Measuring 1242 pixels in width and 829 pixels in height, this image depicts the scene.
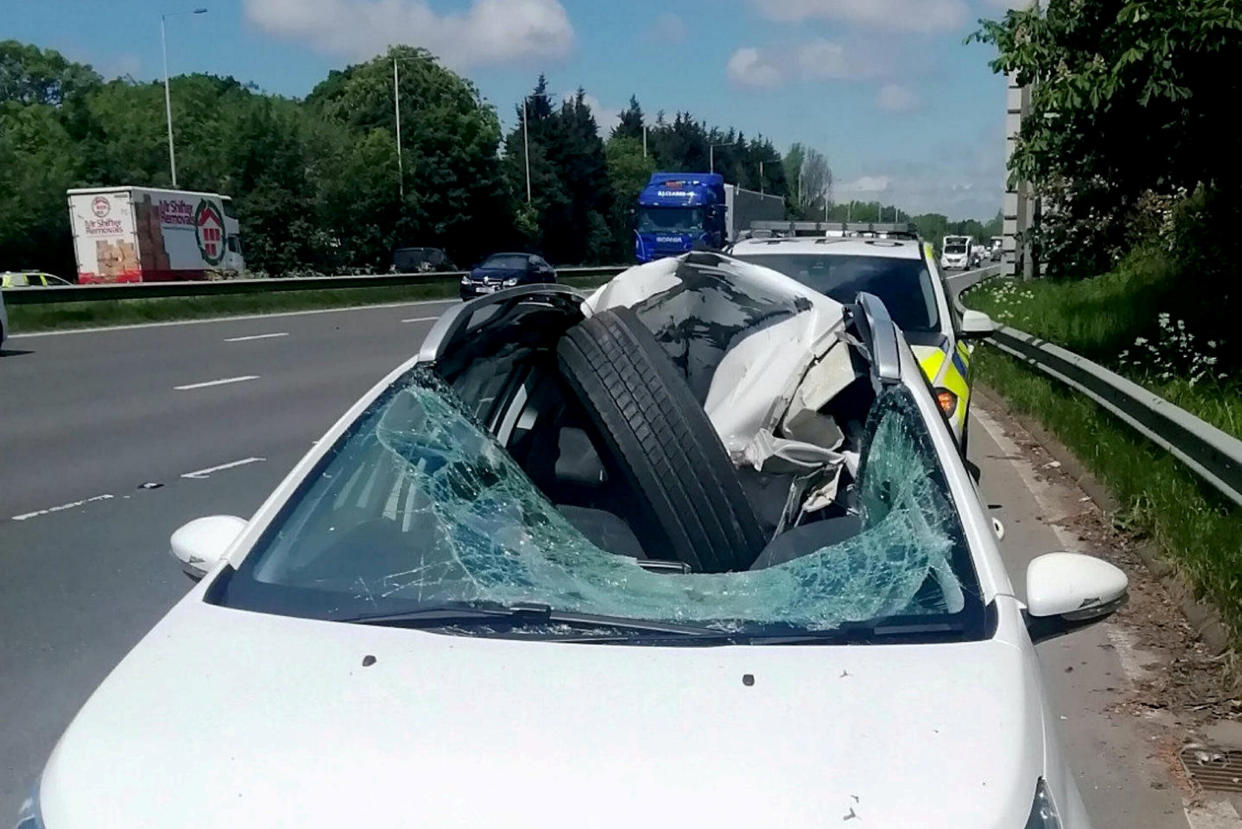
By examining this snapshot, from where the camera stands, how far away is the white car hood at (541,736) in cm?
202

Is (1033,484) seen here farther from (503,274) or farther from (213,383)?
(503,274)

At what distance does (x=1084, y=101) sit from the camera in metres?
9.98

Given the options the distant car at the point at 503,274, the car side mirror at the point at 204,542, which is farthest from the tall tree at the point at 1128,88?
the distant car at the point at 503,274

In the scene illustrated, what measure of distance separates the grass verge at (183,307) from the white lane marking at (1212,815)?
2142 centimetres

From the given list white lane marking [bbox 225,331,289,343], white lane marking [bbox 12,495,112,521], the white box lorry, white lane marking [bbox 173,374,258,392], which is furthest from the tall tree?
the white box lorry

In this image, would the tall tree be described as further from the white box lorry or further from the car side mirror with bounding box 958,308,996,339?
the white box lorry

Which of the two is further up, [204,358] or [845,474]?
[845,474]

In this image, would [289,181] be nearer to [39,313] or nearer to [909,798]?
[39,313]

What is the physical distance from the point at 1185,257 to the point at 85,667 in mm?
15690

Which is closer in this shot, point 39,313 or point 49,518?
point 49,518

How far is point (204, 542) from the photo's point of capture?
3188mm

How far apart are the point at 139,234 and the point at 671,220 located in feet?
56.6

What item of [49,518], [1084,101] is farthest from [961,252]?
→ [49,518]

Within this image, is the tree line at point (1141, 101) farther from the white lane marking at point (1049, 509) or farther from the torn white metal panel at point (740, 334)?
the torn white metal panel at point (740, 334)
